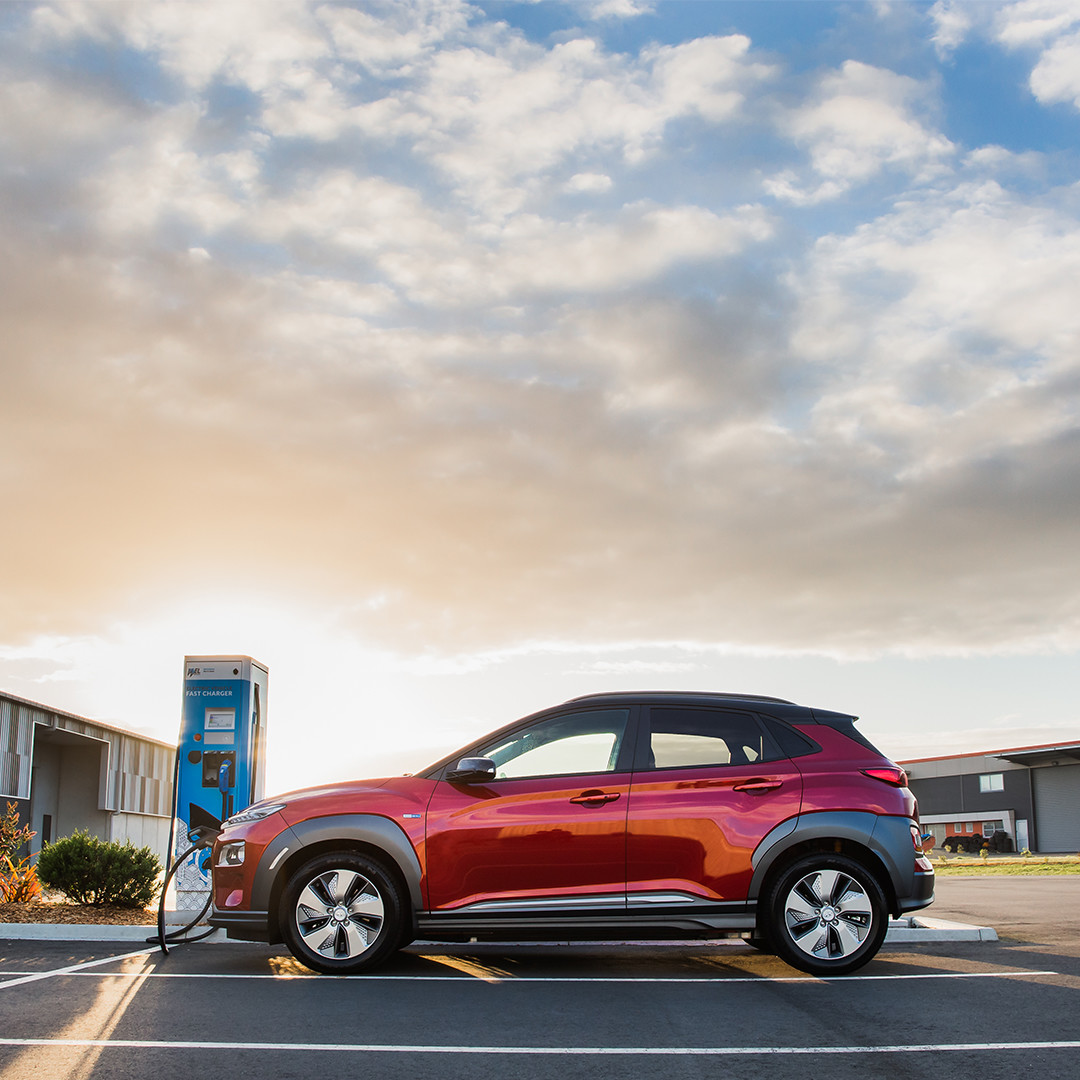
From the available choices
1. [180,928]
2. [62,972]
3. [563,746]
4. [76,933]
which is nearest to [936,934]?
[563,746]

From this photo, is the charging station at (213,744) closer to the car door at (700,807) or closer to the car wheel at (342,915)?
the car wheel at (342,915)

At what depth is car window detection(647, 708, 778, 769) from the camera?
804cm

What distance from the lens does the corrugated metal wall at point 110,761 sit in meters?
35.6

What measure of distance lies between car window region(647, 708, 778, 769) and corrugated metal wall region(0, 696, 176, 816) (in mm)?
20674

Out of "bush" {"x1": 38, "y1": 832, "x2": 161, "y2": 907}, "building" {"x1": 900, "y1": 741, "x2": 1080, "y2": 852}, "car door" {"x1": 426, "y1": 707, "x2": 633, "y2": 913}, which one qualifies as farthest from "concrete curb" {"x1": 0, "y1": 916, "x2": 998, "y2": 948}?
"building" {"x1": 900, "y1": 741, "x2": 1080, "y2": 852}

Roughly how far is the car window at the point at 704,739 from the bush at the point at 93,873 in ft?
23.9

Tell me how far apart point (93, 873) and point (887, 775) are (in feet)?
28.6

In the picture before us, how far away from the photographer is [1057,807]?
55875 mm

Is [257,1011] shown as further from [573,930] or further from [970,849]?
[970,849]

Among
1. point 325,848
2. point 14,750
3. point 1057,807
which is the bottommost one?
point 1057,807

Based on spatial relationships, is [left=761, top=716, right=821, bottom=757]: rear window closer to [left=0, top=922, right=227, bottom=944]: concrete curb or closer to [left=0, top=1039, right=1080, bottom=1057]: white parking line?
[left=0, top=1039, right=1080, bottom=1057]: white parking line

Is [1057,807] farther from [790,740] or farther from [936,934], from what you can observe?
[790,740]

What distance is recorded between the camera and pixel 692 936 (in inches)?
303

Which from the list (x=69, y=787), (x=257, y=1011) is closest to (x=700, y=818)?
(x=257, y=1011)
